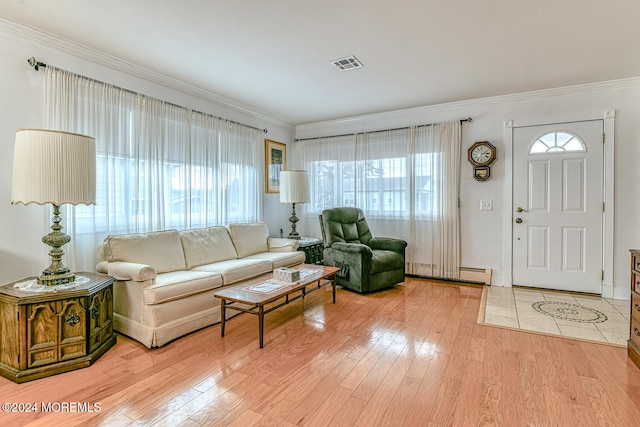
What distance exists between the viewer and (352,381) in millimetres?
1967

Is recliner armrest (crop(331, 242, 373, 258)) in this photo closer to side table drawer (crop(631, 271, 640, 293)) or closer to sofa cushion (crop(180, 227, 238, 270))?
sofa cushion (crop(180, 227, 238, 270))

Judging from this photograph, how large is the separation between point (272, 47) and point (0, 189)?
2.44 m

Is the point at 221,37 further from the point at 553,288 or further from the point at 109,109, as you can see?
the point at 553,288

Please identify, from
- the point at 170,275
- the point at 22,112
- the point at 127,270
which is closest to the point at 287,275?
the point at 170,275

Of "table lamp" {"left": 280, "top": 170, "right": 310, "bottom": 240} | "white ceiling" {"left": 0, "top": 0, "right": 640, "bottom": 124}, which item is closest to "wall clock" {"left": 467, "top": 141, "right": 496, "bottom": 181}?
"white ceiling" {"left": 0, "top": 0, "right": 640, "bottom": 124}

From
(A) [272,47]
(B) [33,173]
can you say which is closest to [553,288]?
(A) [272,47]

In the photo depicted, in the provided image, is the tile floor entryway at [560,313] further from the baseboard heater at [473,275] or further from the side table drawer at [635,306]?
the side table drawer at [635,306]

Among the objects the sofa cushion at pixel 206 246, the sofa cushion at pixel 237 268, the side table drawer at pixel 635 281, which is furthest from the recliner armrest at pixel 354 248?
the side table drawer at pixel 635 281

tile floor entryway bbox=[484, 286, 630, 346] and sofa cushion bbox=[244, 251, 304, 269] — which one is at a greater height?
sofa cushion bbox=[244, 251, 304, 269]

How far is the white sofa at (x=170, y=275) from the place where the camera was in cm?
245

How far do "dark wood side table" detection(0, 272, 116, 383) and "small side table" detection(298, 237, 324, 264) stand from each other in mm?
2592

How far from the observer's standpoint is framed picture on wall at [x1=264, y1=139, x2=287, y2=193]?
16.4 ft

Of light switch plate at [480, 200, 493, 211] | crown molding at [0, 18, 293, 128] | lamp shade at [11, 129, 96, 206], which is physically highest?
crown molding at [0, 18, 293, 128]

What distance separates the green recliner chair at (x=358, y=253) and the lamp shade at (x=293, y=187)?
561 millimetres
